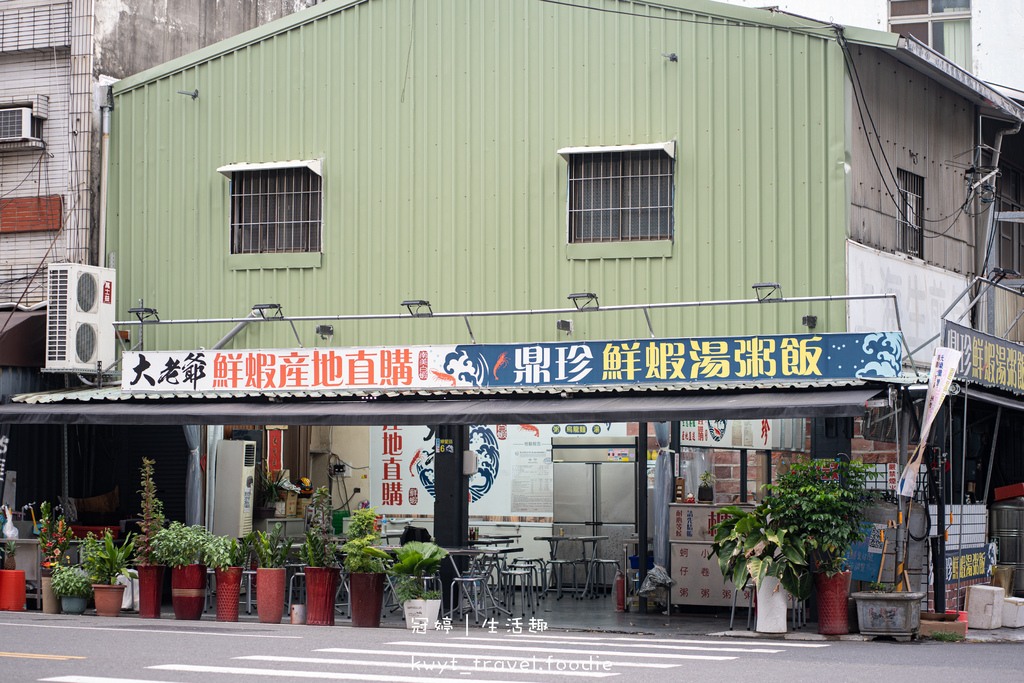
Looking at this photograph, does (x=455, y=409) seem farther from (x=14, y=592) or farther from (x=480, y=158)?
(x=14, y=592)

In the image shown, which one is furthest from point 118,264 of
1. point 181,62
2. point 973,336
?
point 973,336

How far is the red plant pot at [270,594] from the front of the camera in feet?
48.5

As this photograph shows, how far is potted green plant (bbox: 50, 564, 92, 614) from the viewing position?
15289 millimetres

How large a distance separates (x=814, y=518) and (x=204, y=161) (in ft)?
32.4

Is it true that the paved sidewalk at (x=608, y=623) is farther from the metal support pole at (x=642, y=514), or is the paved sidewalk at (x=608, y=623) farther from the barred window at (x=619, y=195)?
the barred window at (x=619, y=195)

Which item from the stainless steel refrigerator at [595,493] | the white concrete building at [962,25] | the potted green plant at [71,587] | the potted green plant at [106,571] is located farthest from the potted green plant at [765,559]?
the white concrete building at [962,25]

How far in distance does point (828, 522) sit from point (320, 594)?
230 inches

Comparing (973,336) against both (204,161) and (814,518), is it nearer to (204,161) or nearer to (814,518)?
(814,518)

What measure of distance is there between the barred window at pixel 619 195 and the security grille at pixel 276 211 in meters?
3.67

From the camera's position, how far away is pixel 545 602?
18438 millimetres

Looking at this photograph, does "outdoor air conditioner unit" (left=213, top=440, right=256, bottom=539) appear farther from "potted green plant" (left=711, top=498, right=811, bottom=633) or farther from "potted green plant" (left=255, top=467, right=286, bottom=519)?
"potted green plant" (left=711, top=498, right=811, bottom=633)

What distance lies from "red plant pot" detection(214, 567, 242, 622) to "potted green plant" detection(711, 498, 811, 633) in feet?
18.8

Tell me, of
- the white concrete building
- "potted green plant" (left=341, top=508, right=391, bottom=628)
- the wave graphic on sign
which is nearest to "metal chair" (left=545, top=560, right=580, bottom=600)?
the wave graphic on sign

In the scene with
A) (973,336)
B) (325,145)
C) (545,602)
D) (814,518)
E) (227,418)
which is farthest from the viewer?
(545,602)
